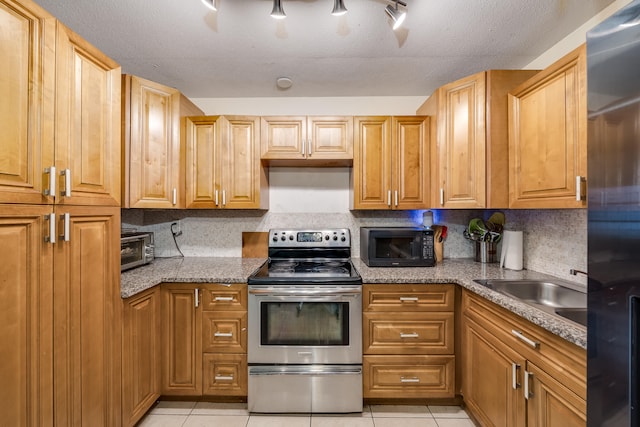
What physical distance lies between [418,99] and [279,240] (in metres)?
1.86

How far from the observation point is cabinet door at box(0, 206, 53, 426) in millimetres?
928

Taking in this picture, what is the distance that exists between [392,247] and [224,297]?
131cm

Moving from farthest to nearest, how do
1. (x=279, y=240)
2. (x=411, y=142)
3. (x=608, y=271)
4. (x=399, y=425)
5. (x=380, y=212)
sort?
(x=380, y=212), (x=279, y=240), (x=411, y=142), (x=399, y=425), (x=608, y=271)

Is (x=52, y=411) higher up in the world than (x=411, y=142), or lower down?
lower down

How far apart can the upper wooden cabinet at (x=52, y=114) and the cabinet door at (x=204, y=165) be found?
850 millimetres

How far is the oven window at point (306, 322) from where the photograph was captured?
5.99ft

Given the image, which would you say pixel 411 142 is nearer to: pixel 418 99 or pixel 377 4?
pixel 418 99

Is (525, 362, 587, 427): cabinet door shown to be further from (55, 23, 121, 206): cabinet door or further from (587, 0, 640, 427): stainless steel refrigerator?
(55, 23, 121, 206): cabinet door

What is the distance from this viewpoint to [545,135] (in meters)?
1.52

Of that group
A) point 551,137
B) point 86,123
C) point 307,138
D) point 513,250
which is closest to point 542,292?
point 513,250

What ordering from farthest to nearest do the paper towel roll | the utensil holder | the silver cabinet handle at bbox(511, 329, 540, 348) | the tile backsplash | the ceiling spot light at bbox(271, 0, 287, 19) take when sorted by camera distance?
the tile backsplash
the utensil holder
the paper towel roll
the ceiling spot light at bbox(271, 0, 287, 19)
the silver cabinet handle at bbox(511, 329, 540, 348)

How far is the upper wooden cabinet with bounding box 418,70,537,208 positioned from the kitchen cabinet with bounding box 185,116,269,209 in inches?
58.1

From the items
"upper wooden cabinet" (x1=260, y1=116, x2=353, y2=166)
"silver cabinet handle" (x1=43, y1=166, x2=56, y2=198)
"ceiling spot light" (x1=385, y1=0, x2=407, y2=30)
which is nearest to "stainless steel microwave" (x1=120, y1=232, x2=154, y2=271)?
"silver cabinet handle" (x1=43, y1=166, x2=56, y2=198)

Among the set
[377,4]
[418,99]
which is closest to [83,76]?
[377,4]
